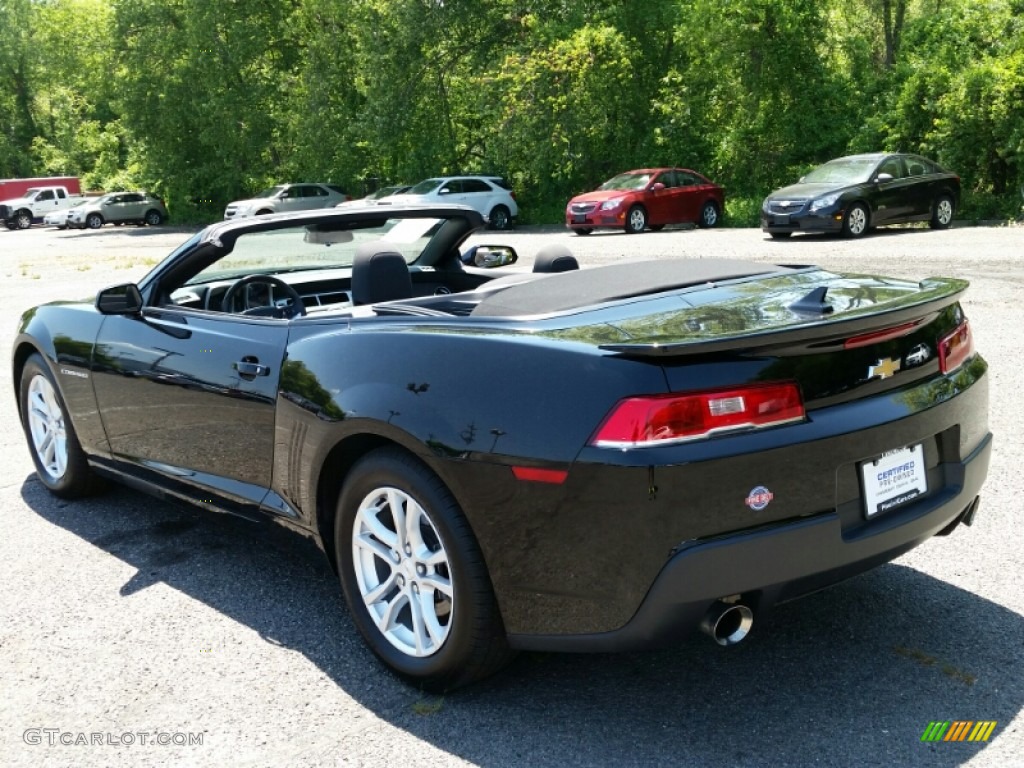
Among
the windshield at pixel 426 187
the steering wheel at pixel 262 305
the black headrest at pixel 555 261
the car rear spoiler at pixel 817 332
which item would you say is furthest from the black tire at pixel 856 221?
the car rear spoiler at pixel 817 332

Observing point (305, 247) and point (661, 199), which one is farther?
point (661, 199)

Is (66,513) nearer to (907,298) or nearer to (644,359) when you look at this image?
(644,359)

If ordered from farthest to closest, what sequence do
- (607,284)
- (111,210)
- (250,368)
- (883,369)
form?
(111,210) < (250,368) < (607,284) < (883,369)

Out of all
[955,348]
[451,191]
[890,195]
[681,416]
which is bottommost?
[890,195]

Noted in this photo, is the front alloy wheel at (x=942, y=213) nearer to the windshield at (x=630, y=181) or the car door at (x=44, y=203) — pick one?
the windshield at (x=630, y=181)

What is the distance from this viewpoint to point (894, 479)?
9.88 ft

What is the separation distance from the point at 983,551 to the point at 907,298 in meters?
1.41

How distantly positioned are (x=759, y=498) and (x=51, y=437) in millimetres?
4061

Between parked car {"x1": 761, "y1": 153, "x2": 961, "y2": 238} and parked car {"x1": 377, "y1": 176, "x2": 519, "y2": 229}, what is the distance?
1119 centimetres

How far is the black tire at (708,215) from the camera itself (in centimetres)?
2612

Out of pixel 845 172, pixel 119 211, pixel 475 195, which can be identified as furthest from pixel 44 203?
pixel 845 172

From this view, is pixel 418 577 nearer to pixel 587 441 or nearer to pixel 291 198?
pixel 587 441

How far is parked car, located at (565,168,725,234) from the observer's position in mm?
24469

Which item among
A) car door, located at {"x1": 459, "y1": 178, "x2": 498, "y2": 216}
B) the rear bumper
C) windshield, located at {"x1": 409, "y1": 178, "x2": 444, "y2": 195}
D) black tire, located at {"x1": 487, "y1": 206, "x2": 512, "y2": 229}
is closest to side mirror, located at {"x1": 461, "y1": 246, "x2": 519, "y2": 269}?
the rear bumper
